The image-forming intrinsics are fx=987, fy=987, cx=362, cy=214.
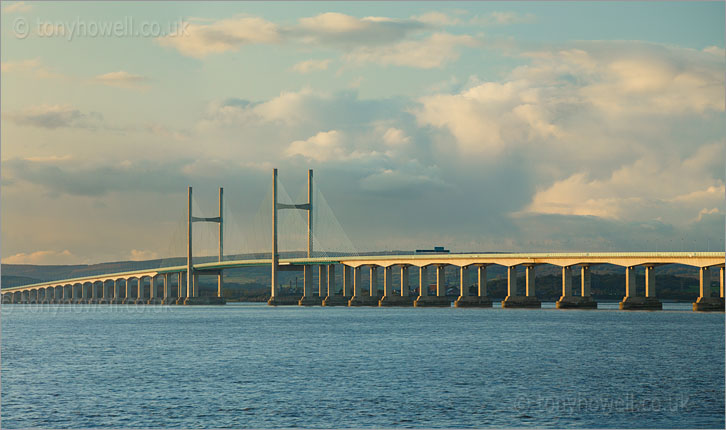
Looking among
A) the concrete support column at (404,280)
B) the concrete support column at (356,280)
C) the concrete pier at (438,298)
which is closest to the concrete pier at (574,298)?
the concrete pier at (438,298)

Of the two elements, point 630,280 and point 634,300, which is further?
point 634,300

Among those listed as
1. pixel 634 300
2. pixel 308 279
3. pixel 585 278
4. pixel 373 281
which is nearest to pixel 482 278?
pixel 585 278

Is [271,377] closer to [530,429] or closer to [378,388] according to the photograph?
[378,388]

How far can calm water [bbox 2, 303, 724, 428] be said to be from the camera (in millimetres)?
37906

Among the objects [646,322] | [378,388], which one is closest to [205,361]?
[378,388]

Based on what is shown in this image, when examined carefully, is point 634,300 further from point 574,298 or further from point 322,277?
point 322,277

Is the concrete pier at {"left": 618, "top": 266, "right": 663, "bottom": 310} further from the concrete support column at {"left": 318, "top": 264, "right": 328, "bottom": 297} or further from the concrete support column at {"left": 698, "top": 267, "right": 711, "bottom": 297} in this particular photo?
the concrete support column at {"left": 318, "top": 264, "right": 328, "bottom": 297}

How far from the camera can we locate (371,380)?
161ft

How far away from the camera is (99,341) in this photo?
8075 centimetres

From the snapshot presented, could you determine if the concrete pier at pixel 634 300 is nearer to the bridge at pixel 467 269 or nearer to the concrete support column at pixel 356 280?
the bridge at pixel 467 269

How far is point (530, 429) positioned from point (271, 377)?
1912cm

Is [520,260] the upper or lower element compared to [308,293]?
upper

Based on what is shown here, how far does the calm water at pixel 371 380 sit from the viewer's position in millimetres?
37906

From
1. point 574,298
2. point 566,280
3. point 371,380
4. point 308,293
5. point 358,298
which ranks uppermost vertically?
point 566,280
